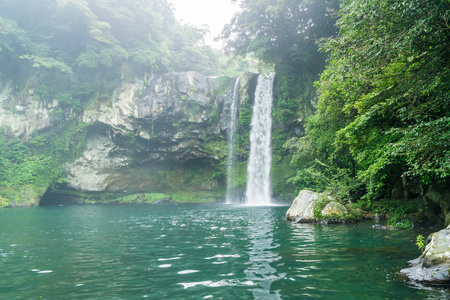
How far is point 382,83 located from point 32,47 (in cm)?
3258

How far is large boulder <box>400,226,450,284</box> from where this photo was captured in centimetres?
384

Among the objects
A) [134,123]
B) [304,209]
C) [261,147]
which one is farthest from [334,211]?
[134,123]

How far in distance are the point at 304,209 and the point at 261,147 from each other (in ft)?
51.5

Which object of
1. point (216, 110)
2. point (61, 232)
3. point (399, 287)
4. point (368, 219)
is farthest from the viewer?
point (216, 110)

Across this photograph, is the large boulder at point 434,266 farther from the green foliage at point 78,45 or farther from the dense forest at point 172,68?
the green foliage at point 78,45

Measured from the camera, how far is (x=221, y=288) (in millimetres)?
3967

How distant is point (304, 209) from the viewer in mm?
11547

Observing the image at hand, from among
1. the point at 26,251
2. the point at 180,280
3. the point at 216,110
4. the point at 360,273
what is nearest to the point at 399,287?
the point at 360,273

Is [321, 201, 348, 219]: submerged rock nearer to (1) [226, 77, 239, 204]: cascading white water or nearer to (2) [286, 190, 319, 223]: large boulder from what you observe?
(2) [286, 190, 319, 223]: large boulder

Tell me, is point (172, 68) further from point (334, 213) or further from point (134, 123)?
point (334, 213)

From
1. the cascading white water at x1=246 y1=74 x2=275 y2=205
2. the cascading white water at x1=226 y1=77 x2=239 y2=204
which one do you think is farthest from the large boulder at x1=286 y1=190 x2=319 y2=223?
the cascading white water at x1=226 y1=77 x2=239 y2=204

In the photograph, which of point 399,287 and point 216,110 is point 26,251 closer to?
point 399,287

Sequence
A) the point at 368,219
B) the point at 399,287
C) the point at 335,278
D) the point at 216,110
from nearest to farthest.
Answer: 1. the point at 399,287
2. the point at 335,278
3. the point at 368,219
4. the point at 216,110

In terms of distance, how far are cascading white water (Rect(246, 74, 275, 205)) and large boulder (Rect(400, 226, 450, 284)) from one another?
69.8 ft
